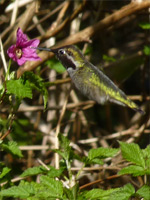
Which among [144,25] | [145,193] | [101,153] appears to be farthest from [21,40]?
[144,25]

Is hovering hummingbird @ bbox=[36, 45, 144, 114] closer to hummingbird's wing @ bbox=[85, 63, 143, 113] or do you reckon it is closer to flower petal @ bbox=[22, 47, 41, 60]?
hummingbird's wing @ bbox=[85, 63, 143, 113]

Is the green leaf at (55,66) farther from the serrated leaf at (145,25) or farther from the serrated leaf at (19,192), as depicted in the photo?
the serrated leaf at (19,192)

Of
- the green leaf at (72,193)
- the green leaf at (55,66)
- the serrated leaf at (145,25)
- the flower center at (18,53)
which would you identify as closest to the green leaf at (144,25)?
the serrated leaf at (145,25)

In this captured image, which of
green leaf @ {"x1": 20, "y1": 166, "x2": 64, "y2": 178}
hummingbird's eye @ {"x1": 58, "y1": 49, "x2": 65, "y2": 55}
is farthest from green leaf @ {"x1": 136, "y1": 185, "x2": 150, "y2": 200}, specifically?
Answer: hummingbird's eye @ {"x1": 58, "y1": 49, "x2": 65, "y2": 55}

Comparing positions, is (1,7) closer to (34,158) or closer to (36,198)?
(34,158)

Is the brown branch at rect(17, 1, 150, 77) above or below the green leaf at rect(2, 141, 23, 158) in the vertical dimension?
above

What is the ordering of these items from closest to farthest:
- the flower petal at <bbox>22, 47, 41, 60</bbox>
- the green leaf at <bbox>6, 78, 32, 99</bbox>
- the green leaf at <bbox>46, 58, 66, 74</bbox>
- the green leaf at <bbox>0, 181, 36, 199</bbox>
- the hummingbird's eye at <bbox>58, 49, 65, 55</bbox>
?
the green leaf at <bbox>6, 78, 32, 99</bbox> < the green leaf at <bbox>0, 181, 36, 199</bbox> < the flower petal at <bbox>22, 47, 41, 60</bbox> < the hummingbird's eye at <bbox>58, 49, 65, 55</bbox> < the green leaf at <bbox>46, 58, 66, 74</bbox>

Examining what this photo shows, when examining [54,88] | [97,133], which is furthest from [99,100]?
[97,133]
